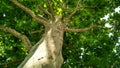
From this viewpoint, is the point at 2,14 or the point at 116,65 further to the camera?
the point at 116,65

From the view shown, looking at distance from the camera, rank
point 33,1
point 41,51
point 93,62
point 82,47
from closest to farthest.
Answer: point 41,51
point 33,1
point 93,62
point 82,47

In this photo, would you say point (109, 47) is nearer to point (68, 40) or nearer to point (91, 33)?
point (91, 33)

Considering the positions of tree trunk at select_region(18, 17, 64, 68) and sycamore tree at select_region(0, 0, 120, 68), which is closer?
tree trunk at select_region(18, 17, 64, 68)

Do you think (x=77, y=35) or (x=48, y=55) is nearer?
(x=48, y=55)

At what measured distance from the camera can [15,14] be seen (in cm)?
1097

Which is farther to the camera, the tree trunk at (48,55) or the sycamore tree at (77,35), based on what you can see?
the sycamore tree at (77,35)

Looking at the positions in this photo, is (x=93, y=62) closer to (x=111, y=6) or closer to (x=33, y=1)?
(x=111, y=6)

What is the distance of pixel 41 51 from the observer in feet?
21.0

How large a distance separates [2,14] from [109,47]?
5.59 meters

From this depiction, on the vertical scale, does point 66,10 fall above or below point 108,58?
above

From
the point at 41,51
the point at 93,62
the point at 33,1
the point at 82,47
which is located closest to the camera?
the point at 41,51

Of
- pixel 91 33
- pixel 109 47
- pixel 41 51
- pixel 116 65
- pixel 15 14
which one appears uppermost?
pixel 15 14

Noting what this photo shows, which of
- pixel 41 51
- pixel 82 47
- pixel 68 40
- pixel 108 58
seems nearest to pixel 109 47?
pixel 108 58

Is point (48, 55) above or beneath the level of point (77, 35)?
above
